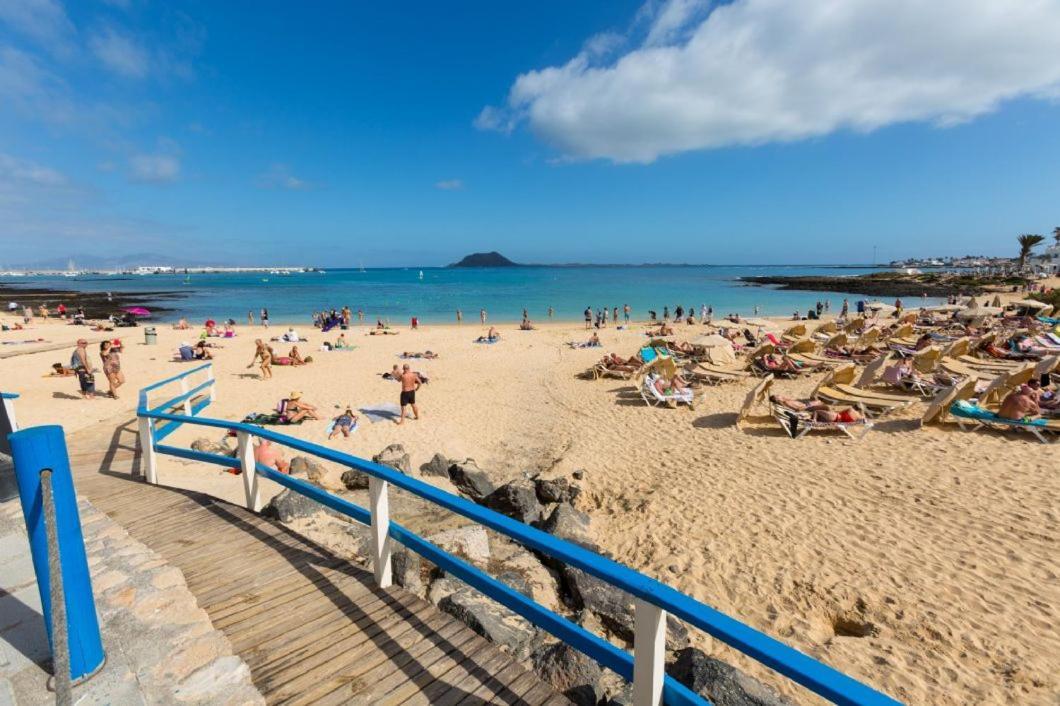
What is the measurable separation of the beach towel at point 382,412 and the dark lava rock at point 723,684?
325 inches

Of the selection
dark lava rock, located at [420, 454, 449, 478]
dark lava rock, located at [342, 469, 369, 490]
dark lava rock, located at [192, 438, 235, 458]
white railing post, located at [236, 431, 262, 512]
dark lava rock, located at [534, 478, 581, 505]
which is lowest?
dark lava rock, located at [534, 478, 581, 505]

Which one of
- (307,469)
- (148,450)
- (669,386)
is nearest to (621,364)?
(669,386)

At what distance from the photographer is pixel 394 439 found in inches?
377

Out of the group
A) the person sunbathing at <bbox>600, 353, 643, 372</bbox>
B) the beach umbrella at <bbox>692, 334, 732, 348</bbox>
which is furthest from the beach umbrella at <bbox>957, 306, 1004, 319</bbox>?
the person sunbathing at <bbox>600, 353, 643, 372</bbox>

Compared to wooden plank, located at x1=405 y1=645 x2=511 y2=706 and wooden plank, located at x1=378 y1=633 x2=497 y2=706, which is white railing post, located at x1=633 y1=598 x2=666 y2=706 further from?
wooden plank, located at x1=378 y1=633 x2=497 y2=706

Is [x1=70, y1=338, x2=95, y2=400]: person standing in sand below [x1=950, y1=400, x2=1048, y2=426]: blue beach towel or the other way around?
the other way around

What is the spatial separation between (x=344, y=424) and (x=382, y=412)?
3.88ft

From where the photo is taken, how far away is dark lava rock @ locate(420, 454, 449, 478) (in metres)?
7.72

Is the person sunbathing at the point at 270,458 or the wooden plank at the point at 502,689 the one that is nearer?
the wooden plank at the point at 502,689

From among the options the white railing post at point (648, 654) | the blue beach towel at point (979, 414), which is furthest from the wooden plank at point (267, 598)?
the blue beach towel at point (979, 414)

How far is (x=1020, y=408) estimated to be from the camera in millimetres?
8375

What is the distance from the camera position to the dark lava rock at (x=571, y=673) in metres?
2.97

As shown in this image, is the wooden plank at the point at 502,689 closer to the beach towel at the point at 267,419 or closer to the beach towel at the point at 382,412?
the beach towel at the point at 382,412

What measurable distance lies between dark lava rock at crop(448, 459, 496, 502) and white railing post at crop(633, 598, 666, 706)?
5428mm
